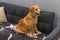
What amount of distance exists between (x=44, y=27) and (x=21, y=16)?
0.59 metres

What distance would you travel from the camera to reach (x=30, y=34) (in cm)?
252

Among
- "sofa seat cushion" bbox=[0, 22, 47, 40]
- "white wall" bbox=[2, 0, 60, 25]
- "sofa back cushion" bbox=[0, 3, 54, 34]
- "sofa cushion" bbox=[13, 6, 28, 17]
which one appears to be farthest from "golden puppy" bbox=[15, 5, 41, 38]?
"white wall" bbox=[2, 0, 60, 25]

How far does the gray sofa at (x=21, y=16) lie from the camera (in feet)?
7.73

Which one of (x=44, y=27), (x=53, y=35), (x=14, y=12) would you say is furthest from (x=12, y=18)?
(x=53, y=35)

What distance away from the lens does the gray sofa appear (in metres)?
2.36

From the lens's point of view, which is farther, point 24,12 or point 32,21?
point 24,12

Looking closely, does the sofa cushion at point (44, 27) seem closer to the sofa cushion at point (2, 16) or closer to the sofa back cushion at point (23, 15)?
the sofa back cushion at point (23, 15)

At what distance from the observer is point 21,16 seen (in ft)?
9.61

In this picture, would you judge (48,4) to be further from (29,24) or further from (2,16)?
(2,16)

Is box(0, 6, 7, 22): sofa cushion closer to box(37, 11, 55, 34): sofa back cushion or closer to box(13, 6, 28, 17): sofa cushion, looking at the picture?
box(13, 6, 28, 17): sofa cushion

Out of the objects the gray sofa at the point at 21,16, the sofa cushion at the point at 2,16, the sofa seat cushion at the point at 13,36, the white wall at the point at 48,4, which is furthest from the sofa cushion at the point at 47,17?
the sofa cushion at the point at 2,16

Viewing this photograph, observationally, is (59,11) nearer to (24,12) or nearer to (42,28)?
(42,28)

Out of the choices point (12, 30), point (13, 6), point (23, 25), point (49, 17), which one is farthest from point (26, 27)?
point (13, 6)

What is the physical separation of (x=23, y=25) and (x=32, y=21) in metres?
0.20
